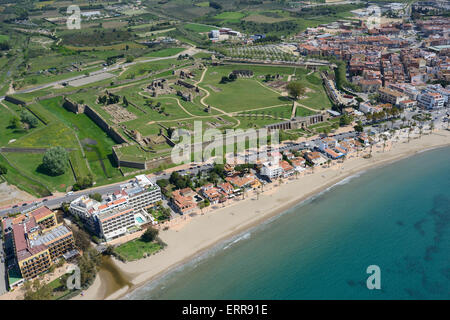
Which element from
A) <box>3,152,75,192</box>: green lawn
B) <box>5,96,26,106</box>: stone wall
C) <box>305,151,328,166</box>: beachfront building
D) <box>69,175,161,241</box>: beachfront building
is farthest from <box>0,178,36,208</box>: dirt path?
<box>305,151,328,166</box>: beachfront building

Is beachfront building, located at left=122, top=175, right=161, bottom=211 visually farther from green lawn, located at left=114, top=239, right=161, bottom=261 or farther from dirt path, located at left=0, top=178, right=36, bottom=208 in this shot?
dirt path, located at left=0, top=178, right=36, bottom=208

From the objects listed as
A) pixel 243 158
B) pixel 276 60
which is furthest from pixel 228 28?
pixel 243 158

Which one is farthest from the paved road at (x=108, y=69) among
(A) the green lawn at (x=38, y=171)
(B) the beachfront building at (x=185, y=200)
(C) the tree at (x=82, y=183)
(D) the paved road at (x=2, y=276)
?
(B) the beachfront building at (x=185, y=200)

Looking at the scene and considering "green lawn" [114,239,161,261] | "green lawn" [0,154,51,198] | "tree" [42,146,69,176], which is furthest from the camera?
"tree" [42,146,69,176]

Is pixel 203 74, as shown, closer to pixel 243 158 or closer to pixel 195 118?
pixel 195 118

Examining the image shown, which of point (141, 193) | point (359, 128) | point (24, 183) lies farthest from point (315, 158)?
point (24, 183)

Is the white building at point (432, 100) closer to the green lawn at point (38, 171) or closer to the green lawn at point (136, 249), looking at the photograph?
the green lawn at point (136, 249)
